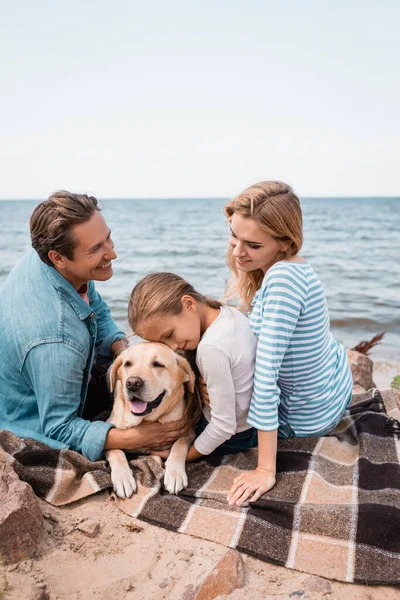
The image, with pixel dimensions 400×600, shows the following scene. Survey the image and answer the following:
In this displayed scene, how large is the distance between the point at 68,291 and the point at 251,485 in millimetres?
1624

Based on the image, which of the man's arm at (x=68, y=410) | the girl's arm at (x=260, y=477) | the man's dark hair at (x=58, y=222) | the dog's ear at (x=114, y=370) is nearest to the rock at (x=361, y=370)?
the girl's arm at (x=260, y=477)

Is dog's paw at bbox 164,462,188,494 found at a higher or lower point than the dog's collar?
lower

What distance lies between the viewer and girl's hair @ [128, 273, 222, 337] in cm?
313

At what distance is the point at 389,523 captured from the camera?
280 centimetres

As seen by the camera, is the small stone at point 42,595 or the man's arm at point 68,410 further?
the man's arm at point 68,410

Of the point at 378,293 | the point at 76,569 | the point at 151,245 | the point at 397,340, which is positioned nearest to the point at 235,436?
the point at 76,569

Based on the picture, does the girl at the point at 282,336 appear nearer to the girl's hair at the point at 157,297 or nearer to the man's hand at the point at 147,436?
the girl's hair at the point at 157,297

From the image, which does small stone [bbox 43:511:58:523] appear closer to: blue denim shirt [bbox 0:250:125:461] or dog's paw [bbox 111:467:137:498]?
dog's paw [bbox 111:467:137:498]

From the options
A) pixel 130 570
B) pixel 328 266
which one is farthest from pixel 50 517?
pixel 328 266

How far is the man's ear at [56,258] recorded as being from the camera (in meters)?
3.52

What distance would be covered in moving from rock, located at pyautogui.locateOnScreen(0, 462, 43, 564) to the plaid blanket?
369mm

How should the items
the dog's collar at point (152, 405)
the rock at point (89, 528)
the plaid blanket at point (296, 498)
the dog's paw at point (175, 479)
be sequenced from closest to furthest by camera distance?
1. the plaid blanket at point (296, 498)
2. the rock at point (89, 528)
3. the dog's paw at point (175, 479)
4. the dog's collar at point (152, 405)

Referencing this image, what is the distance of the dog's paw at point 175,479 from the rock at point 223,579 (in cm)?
63

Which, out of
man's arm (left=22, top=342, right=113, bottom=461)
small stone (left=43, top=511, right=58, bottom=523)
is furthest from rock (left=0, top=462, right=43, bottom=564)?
man's arm (left=22, top=342, right=113, bottom=461)
